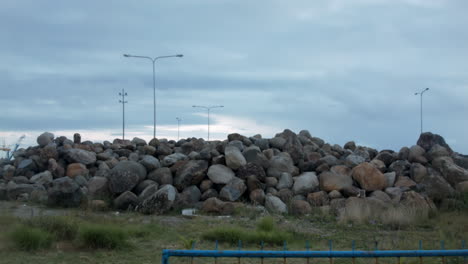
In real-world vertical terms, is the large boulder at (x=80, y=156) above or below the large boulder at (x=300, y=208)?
above

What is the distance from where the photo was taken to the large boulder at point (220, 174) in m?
16.5

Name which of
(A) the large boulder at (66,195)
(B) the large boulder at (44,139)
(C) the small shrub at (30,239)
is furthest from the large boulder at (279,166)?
(B) the large boulder at (44,139)

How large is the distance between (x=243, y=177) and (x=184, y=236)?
19.7 ft

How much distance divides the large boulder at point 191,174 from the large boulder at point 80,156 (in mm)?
4189

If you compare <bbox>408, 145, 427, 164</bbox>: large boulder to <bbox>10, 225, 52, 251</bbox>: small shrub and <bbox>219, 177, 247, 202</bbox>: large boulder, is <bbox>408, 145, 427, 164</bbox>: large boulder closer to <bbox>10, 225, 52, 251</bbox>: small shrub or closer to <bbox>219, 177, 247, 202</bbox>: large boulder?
<bbox>219, 177, 247, 202</bbox>: large boulder

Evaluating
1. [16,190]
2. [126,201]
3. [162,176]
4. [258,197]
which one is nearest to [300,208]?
[258,197]

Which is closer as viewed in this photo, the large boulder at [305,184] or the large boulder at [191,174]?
the large boulder at [305,184]

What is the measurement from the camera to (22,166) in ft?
65.3

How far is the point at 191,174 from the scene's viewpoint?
1670 centimetres

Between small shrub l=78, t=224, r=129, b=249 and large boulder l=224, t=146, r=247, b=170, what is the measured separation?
25.6ft

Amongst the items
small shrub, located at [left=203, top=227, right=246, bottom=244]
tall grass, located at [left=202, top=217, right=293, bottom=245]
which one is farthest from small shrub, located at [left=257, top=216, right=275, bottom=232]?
small shrub, located at [left=203, top=227, right=246, bottom=244]

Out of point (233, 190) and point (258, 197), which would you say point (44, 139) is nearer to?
point (233, 190)

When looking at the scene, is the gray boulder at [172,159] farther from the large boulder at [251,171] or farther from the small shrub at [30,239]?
the small shrub at [30,239]

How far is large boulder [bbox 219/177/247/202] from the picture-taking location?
15.6 m
